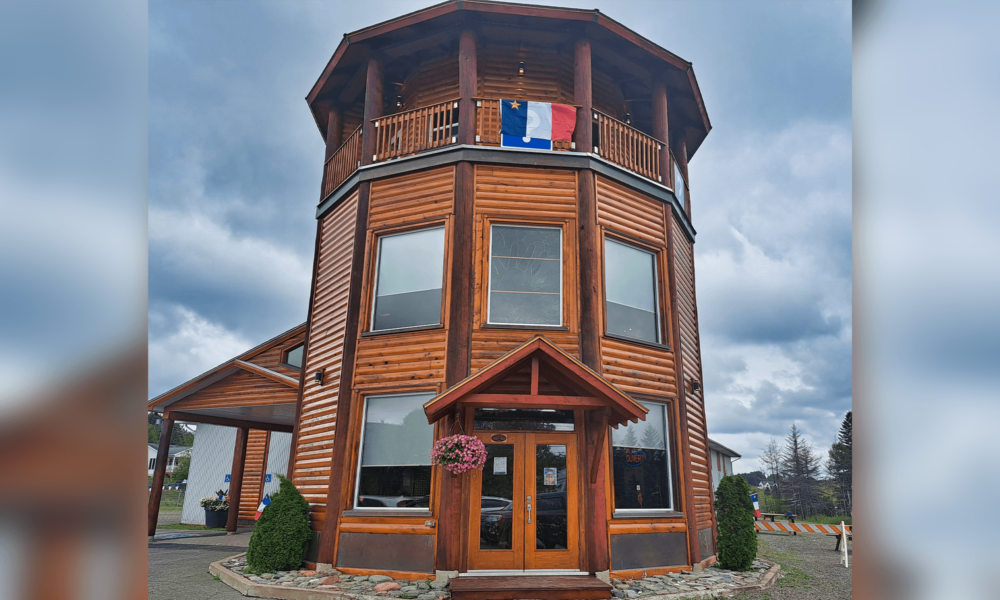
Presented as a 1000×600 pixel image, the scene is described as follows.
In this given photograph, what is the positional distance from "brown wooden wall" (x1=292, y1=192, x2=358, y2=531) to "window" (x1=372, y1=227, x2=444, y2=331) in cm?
80

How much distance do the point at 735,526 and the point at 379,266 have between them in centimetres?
832

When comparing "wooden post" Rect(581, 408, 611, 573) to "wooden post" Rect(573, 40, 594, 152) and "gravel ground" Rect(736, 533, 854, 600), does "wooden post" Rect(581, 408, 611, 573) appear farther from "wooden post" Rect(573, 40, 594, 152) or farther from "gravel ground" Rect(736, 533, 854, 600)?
"wooden post" Rect(573, 40, 594, 152)

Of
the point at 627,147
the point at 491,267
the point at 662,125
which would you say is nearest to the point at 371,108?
the point at 491,267

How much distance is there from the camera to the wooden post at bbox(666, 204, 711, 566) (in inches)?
426

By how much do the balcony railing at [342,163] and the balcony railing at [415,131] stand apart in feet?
2.37

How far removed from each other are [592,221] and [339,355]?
553 centimetres

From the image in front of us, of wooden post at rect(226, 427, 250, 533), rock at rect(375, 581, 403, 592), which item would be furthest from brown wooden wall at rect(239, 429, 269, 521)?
rock at rect(375, 581, 403, 592)

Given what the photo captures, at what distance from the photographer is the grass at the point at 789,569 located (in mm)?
10312

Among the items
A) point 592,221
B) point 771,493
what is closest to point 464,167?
point 592,221

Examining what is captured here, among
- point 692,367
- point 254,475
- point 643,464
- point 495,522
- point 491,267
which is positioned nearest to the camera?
point 495,522

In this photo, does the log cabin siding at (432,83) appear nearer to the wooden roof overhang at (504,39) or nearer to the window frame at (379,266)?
the wooden roof overhang at (504,39)

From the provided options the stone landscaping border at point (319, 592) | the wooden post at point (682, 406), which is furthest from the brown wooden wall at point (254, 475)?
the wooden post at point (682, 406)

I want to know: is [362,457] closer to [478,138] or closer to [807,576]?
[478,138]

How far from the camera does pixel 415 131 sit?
12.5 metres
